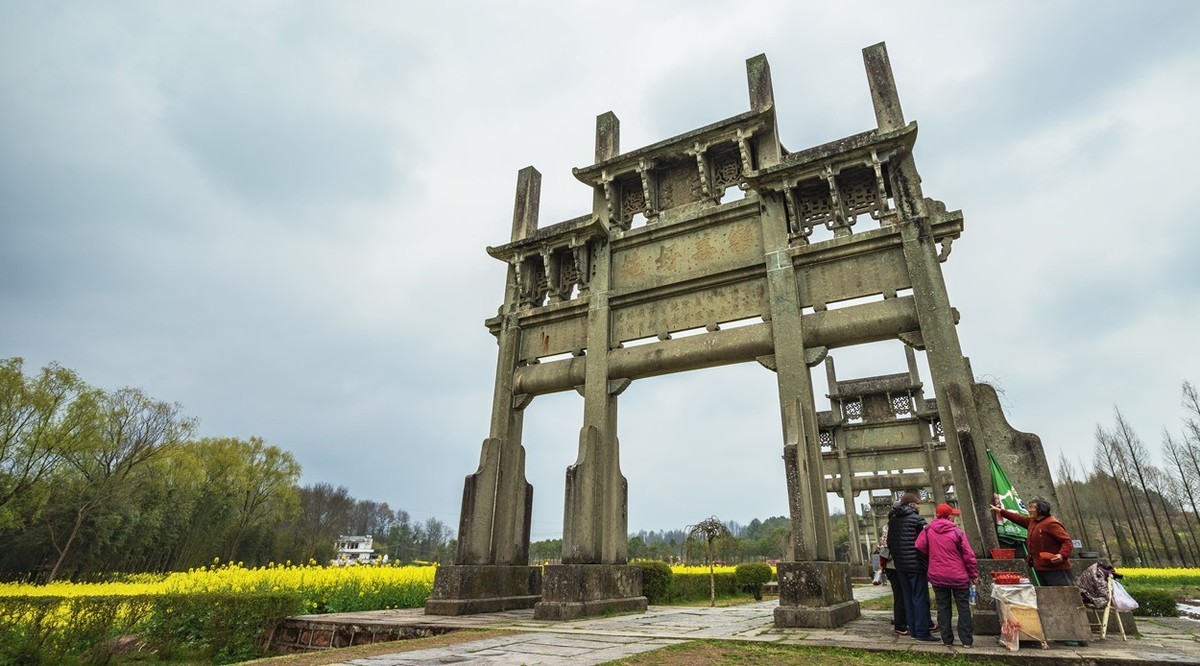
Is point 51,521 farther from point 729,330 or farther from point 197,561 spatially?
point 729,330

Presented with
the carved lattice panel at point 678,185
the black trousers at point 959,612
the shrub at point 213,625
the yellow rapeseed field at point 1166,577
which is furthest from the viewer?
the yellow rapeseed field at point 1166,577

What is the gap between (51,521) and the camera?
29.0 metres

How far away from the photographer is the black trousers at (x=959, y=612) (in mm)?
5543

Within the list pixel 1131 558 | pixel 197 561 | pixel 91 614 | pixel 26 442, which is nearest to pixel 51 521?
pixel 26 442

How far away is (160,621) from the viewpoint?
805 centimetres

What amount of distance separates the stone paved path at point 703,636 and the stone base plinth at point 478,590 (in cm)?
184

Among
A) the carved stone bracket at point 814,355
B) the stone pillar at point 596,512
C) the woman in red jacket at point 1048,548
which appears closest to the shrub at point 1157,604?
the woman in red jacket at point 1048,548

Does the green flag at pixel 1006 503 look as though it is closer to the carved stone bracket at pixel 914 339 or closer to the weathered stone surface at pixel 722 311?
the weathered stone surface at pixel 722 311

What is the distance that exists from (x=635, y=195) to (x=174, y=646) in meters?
11.9

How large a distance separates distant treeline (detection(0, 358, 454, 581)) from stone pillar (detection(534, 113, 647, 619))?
1724 centimetres

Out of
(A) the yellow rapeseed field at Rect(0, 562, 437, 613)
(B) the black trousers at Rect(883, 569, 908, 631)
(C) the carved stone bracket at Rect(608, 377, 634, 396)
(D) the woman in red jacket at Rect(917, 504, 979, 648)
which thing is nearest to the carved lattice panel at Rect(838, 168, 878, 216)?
(C) the carved stone bracket at Rect(608, 377, 634, 396)

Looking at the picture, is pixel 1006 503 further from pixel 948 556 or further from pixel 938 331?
pixel 938 331

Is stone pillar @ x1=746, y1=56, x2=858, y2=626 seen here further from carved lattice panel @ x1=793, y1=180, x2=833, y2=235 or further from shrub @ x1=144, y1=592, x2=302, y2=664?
shrub @ x1=144, y1=592, x2=302, y2=664

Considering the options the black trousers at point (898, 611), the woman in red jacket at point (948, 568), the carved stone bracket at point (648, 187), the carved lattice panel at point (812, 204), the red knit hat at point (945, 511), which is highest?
the carved stone bracket at point (648, 187)
